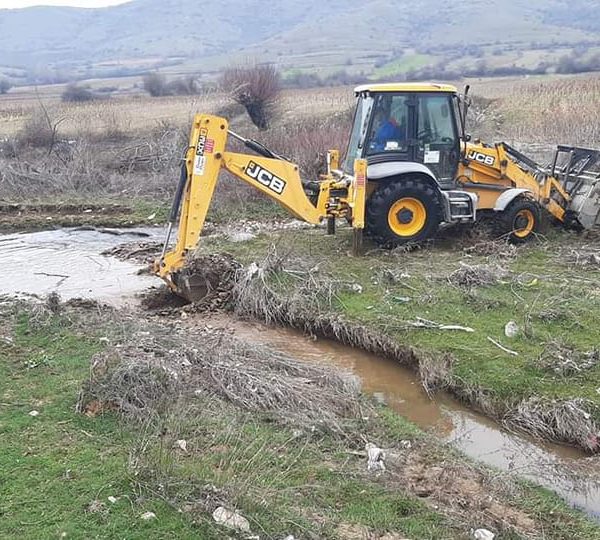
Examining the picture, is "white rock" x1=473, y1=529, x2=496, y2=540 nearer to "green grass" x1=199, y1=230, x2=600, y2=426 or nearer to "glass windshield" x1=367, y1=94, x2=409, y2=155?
"green grass" x1=199, y1=230, x2=600, y2=426

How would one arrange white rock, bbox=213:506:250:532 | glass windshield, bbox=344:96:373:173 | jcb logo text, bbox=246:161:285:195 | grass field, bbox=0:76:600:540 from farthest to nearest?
glass windshield, bbox=344:96:373:173, jcb logo text, bbox=246:161:285:195, grass field, bbox=0:76:600:540, white rock, bbox=213:506:250:532

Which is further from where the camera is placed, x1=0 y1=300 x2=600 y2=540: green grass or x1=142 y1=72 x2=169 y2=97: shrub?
x1=142 y1=72 x2=169 y2=97: shrub

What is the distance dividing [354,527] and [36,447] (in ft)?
7.82

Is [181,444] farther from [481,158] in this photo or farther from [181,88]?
[181,88]

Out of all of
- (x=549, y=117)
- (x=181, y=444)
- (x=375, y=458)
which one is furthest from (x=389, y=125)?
(x=549, y=117)

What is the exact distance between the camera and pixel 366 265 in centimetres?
988

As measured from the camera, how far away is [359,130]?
34.8 feet

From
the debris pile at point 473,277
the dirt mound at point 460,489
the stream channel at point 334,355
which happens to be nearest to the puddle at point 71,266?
the stream channel at point 334,355

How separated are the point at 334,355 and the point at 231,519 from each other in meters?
3.55

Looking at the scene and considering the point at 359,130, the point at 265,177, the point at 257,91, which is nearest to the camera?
the point at 265,177

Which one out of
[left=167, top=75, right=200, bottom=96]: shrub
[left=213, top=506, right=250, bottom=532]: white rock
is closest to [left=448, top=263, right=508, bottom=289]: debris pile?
[left=213, top=506, right=250, bottom=532]: white rock

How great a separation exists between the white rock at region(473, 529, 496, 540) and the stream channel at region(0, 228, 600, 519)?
101 cm

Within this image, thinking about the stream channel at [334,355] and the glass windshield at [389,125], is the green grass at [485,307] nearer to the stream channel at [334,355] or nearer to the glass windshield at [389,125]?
the stream channel at [334,355]

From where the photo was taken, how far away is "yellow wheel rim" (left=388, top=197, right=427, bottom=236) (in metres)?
10.4
